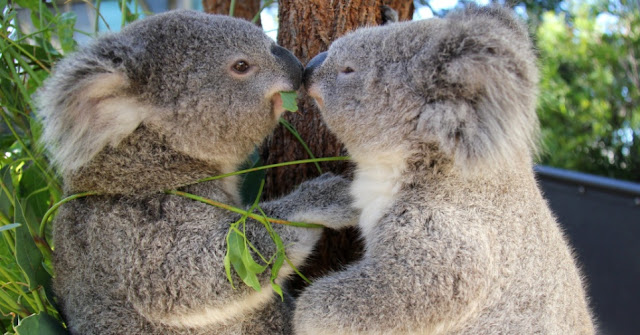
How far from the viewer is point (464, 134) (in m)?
1.76

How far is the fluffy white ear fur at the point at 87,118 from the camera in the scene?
1.85 m

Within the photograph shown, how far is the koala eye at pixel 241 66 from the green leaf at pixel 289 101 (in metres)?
0.18

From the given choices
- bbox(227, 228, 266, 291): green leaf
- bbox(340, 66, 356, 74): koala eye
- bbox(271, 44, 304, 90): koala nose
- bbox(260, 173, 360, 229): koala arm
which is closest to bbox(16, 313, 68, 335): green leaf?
bbox(227, 228, 266, 291): green leaf

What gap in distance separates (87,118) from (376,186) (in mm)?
1002

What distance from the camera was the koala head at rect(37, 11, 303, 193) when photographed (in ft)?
6.23

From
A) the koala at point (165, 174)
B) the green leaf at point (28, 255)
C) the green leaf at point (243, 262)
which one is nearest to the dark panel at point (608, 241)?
the koala at point (165, 174)

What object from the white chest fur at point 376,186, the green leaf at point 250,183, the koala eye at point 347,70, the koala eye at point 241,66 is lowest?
the green leaf at point 250,183

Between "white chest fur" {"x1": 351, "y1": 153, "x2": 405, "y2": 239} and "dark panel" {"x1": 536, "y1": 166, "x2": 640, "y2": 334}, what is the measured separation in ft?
11.3

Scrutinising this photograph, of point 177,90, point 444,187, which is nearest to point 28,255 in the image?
point 177,90

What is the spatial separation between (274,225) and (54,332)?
0.86m

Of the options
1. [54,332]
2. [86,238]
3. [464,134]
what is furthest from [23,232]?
[464,134]

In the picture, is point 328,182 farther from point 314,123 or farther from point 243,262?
point 243,262

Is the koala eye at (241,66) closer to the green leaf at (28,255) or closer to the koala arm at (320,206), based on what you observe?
the koala arm at (320,206)

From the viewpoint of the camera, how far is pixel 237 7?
3.63m
